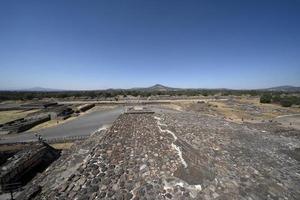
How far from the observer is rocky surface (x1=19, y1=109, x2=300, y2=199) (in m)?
8.16

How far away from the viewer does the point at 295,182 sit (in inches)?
417

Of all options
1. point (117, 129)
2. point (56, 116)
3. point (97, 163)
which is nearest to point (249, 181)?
point (97, 163)

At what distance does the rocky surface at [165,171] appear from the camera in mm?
8164

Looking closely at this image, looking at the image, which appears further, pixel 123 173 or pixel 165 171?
pixel 165 171

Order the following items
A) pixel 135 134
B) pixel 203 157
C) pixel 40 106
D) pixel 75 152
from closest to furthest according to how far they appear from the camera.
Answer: pixel 203 157
pixel 135 134
pixel 75 152
pixel 40 106

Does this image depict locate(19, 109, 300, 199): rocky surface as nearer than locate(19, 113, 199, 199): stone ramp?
No

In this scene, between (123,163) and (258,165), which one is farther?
(258,165)

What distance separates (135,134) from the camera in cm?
1371

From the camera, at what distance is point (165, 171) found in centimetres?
921

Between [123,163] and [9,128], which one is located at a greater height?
[123,163]

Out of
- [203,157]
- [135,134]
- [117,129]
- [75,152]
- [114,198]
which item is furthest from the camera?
[75,152]

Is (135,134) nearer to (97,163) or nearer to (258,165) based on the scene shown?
(97,163)

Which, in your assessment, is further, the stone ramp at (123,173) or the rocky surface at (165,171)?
the rocky surface at (165,171)

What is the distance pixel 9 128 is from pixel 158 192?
28.6m
